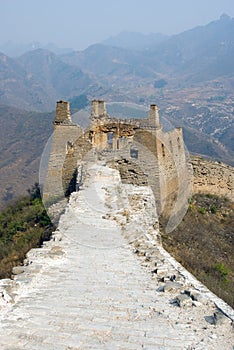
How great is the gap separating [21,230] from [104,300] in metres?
8.26

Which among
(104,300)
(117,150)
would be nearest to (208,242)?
(117,150)

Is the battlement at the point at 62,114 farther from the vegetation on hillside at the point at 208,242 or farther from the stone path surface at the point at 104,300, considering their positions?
the stone path surface at the point at 104,300

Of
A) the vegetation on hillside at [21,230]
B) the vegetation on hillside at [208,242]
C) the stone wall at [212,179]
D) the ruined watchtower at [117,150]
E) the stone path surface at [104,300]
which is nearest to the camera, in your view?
the stone path surface at [104,300]

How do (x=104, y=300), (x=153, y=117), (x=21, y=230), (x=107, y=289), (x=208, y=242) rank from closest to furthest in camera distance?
(x=104, y=300) < (x=107, y=289) < (x=208, y=242) < (x=21, y=230) < (x=153, y=117)

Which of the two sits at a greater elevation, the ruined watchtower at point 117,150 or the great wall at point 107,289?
the ruined watchtower at point 117,150

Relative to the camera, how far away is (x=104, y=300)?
14.9 feet

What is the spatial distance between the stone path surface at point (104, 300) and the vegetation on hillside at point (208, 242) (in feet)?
4.93

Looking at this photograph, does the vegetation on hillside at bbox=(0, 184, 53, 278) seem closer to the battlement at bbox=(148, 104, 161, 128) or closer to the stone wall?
the battlement at bbox=(148, 104, 161, 128)

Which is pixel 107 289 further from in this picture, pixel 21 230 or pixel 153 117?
pixel 153 117

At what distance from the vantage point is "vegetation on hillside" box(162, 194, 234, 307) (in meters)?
8.59

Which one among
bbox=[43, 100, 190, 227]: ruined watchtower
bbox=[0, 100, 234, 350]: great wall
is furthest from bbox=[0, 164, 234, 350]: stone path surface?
bbox=[43, 100, 190, 227]: ruined watchtower

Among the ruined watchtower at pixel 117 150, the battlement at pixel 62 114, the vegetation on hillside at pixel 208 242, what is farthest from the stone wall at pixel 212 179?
the battlement at pixel 62 114

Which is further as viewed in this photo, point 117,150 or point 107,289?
point 117,150

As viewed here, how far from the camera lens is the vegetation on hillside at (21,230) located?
901 centimetres
